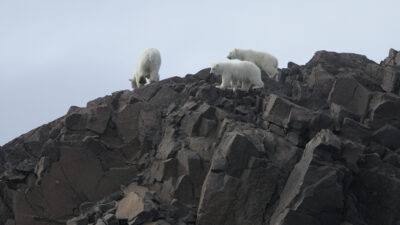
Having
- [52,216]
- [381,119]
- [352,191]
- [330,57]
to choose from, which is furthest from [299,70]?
[52,216]

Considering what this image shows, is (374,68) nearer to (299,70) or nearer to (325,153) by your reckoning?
(299,70)

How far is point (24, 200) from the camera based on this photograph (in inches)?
1216

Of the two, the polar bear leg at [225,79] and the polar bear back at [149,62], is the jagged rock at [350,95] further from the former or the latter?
the polar bear back at [149,62]

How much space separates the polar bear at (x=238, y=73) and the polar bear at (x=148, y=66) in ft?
14.8

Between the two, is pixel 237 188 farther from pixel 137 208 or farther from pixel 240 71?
pixel 240 71

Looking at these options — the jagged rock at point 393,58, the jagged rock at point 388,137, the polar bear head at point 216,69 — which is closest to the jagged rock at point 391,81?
the jagged rock at point 388,137

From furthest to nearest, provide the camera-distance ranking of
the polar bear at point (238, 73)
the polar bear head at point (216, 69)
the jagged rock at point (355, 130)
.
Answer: the polar bear head at point (216, 69)
the polar bear at point (238, 73)
the jagged rock at point (355, 130)

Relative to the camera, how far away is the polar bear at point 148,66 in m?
36.3

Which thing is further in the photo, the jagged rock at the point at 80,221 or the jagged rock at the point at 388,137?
the jagged rock at the point at 388,137

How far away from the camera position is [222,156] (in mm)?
27156

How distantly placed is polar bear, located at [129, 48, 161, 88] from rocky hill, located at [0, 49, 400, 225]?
1.27 meters

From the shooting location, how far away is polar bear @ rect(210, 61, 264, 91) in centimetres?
3253

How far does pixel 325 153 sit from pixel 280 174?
196cm

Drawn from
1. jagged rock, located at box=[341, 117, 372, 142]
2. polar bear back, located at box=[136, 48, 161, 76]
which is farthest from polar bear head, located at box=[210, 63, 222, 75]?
jagged rock, located at box=[341, 117, 372, 142]
